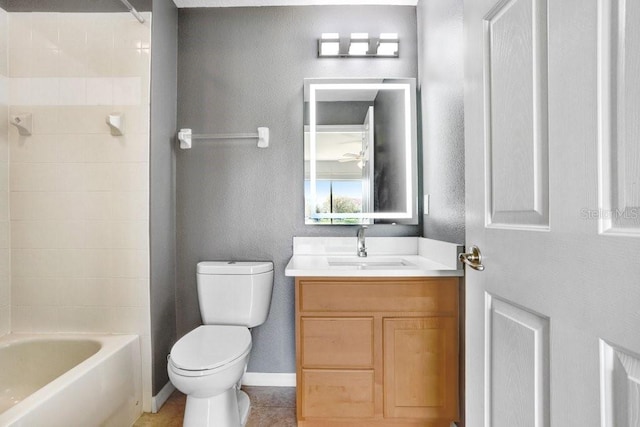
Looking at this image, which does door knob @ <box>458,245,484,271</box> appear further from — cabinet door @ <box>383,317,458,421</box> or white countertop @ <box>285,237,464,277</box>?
cabinet door @ <box>383,317,458,421</box>

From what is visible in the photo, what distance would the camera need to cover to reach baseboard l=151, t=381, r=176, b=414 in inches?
70.9

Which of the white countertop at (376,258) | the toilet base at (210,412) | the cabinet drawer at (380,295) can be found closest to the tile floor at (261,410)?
the toilet base at (210,412)

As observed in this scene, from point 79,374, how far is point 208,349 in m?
0.51

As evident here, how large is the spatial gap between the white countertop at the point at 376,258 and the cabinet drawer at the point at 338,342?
22 cm

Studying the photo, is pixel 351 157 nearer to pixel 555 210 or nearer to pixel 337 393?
pixel 337 393

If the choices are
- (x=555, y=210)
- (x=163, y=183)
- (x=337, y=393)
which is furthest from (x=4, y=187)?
(x=555, y=210)

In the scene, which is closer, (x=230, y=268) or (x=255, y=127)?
(x=230, y=268)

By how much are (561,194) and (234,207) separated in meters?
1.78

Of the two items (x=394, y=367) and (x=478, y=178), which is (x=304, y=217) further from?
(x=478, y=178)

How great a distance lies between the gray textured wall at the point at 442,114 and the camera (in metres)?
1.43

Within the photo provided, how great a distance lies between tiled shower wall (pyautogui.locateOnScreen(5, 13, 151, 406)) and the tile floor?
0.48 meters

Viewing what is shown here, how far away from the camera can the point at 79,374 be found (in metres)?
A: 1.36

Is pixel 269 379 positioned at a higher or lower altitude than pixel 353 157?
lower

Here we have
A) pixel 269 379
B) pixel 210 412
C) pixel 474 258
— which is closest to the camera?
pixel 474 258
